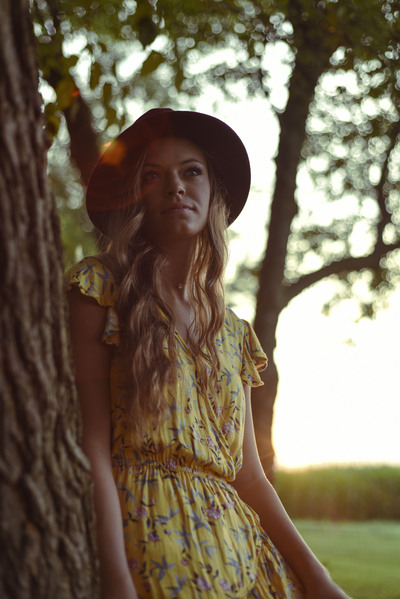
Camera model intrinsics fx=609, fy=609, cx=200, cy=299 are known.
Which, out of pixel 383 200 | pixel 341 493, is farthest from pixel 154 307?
pixel 341 493

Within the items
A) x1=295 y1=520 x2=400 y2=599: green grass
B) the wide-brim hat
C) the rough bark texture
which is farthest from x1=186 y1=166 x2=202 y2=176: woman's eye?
x1=295 y1=520 x2=400 y2=599: green grass

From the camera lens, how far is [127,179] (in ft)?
8.76

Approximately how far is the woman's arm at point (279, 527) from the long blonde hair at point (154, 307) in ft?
1.32

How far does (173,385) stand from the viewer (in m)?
2.25

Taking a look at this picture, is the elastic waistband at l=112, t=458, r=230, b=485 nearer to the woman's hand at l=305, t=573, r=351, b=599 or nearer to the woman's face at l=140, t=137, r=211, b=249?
the woman's hand at l=305, t=573, r=351, b=599

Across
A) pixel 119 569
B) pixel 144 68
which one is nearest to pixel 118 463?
pixel 119 569

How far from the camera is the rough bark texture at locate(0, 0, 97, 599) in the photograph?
4.66 ft

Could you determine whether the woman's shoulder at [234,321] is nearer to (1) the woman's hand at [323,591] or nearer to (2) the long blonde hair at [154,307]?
(2) the long blonde hair at [154,307]

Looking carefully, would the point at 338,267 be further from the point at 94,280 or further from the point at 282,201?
the point at 94,280

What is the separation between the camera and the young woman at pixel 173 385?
2.00 metres

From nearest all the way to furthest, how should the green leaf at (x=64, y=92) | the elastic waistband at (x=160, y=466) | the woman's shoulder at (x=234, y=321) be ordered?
the elastic waistband at (x=160, y=466), the woman's shoulder at (x=234, y=321), the green leaf at (x=64, y=92)

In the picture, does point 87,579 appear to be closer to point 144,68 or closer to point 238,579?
point 238,579

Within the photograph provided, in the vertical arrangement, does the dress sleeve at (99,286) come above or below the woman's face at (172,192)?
below

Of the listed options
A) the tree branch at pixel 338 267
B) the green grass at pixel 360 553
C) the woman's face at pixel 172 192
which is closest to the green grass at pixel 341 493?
the green grass at pixel 360 553
